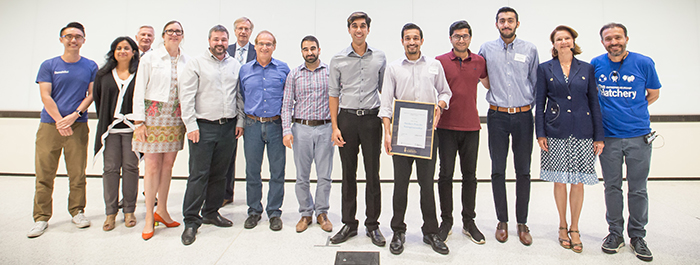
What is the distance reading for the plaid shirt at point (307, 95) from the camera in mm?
2643

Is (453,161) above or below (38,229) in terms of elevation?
above

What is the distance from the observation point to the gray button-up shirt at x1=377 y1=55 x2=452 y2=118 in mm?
2234

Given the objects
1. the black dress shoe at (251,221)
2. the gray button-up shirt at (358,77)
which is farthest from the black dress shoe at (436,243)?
the black dress shoe at (251,221)

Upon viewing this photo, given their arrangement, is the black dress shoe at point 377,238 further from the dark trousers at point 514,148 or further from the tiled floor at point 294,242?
the dark trousers at point 514,148

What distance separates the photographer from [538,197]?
379 centimetres

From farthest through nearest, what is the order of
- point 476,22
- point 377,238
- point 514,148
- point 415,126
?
1. point 476,22
2. point 514,148
3. point 377,238
4. point 415,126

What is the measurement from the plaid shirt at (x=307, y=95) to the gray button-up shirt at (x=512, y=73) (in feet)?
4.40

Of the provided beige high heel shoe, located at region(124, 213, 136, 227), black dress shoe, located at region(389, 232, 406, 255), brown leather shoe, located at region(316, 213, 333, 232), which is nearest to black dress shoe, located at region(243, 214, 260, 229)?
brown leather shoe, located at region(316, 213, 333, 232)

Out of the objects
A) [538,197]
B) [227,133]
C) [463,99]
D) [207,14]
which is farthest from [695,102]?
[207,14]

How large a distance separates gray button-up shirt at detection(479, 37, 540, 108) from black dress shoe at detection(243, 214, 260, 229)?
87.7 inches

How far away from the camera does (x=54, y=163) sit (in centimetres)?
276

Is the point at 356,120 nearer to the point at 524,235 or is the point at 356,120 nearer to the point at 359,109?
the point at 359,109

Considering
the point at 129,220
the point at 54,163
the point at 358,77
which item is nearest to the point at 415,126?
the point at 358,77

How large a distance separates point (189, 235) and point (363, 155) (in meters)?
1.49
